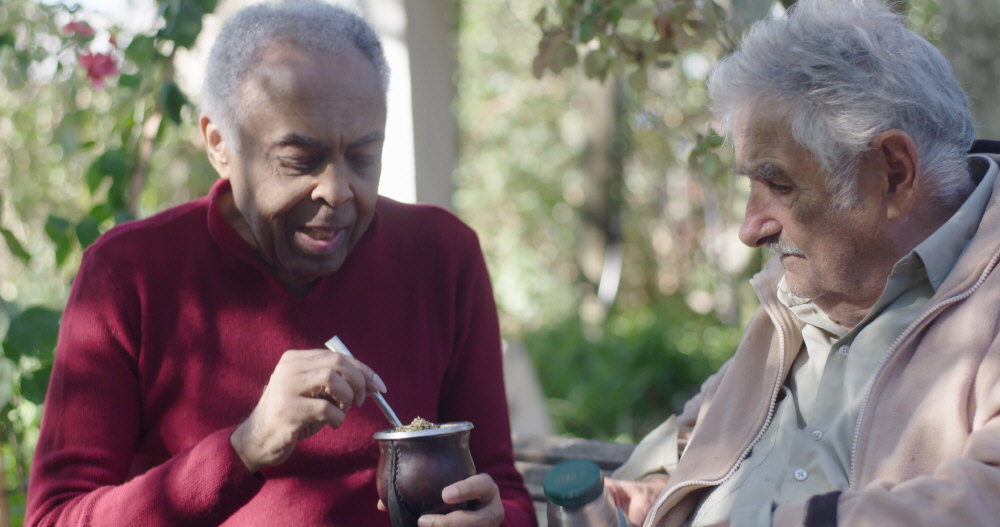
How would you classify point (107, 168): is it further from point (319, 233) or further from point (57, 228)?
point (319, 233)

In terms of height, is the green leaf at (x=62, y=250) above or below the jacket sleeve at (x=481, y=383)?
above

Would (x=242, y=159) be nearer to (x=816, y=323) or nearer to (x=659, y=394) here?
(x=816, y=323)

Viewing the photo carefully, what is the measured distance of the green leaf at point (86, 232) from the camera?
279 centimetres

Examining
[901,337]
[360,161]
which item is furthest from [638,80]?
[901,337]

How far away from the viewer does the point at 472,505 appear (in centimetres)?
177

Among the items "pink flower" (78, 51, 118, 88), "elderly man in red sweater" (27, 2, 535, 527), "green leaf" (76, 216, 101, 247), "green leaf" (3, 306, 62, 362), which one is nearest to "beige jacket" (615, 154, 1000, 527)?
"elderly man in red sweater" (27, 2, 535, 527)

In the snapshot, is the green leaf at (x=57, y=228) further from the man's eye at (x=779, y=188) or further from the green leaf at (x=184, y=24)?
the man's eye at (x=779, y=188)

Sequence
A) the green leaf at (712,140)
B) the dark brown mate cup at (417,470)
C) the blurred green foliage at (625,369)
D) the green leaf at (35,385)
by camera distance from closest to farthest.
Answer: the dark brown mate cup at (417,470) → the green leaf at (712,140) → the green leaf at (35,385) → the blurred green foliage at (625,369)

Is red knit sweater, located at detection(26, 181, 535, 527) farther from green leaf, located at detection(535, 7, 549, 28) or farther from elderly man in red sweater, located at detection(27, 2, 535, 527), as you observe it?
green leaf, located at detection(535, 7, 549, 28)

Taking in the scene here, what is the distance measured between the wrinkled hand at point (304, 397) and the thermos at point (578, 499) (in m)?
0.39

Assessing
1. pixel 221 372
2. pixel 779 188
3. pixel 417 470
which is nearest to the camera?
pixel 417 470

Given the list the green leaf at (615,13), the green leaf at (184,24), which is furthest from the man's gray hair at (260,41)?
the green leaf at (615,13)

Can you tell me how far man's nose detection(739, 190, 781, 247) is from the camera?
1903mm

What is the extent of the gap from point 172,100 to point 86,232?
0.46 metres
